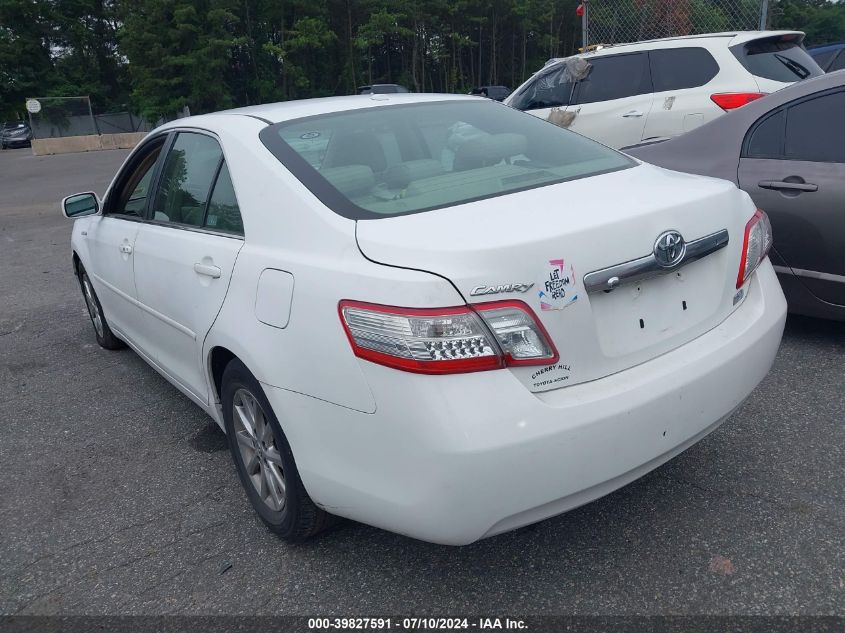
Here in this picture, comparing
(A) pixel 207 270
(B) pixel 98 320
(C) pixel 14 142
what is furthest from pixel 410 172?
(C) pixel 14 142

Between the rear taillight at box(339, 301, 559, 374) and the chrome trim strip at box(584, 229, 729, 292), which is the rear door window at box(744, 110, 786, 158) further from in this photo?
the rear taillight at box(339, 301, 559, 374)

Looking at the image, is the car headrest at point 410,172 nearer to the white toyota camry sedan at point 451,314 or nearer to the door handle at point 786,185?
the white toyota camry sedan at point 451,314

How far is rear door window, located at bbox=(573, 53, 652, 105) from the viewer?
7.90 m

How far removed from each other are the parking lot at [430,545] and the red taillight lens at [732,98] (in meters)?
3.81

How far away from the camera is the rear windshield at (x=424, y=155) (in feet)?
8.18

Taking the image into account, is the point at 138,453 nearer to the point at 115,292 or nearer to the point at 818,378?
A: the point at 115,292

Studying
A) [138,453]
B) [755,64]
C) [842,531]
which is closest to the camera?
[842,531]

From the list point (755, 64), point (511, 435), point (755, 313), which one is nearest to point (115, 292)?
point (511, 435)

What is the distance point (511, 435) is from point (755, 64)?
6.60m

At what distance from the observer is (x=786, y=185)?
13.0ft

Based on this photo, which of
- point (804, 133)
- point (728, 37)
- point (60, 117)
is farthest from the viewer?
point (60, 117)

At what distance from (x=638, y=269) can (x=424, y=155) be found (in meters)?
1.08

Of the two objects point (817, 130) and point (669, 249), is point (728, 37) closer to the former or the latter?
point (817, 130)

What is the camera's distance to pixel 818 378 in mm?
3750
